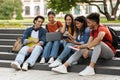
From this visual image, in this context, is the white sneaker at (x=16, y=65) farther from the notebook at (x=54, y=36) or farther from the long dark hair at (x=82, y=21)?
the long dark hair at (x=82, y=21)

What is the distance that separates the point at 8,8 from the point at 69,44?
40.0m

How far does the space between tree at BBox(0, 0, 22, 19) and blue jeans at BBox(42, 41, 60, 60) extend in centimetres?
3690

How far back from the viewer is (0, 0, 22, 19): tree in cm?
4578

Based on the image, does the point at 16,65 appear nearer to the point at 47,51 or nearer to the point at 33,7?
the point at 47,51

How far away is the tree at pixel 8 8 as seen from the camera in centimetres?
4578

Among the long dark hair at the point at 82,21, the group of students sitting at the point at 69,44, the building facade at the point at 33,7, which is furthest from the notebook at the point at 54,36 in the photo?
the building facade at the point at 33,7

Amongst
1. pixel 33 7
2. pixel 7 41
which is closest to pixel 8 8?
pixel 33 7

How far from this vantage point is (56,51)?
8.19 metres

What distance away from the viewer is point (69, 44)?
25.9 ft

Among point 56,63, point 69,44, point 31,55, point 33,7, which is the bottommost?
point 33,7

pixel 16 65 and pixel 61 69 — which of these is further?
pixel 16 65

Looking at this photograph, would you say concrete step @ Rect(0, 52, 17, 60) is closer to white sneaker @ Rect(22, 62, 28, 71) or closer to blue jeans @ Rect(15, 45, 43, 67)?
blue jeans @ Rect(15, 45, 43, 67)

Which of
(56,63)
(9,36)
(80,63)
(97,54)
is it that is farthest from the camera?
(9,36)

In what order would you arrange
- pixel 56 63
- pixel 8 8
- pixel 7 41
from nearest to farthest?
pixel 56 63
pixel 7 41
pixel 8 8
